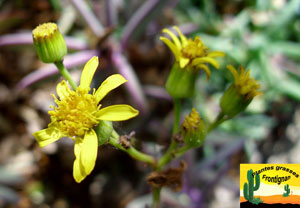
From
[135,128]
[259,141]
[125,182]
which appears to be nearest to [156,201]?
[135,128]

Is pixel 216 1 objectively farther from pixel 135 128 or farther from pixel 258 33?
pixel 135 128

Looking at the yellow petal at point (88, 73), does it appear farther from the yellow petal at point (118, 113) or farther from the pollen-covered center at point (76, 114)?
the yellow petal at point (118, 113)

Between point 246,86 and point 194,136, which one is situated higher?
point 246,86

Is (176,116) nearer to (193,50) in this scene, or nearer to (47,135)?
(193,50)

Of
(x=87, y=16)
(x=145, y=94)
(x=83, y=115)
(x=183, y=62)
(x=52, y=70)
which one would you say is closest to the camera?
(x=83, y=115)

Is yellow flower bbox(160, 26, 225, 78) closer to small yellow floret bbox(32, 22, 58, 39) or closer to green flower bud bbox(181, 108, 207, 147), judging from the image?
green flower bud bbox(181, 108, 207, 147)

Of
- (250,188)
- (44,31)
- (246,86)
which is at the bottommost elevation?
(250,188)

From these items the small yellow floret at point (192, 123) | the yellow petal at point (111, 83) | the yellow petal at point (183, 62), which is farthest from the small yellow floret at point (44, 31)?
the small yellow floret at point (192, 123)

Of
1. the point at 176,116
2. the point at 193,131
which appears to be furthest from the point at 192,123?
the point at 176,116
